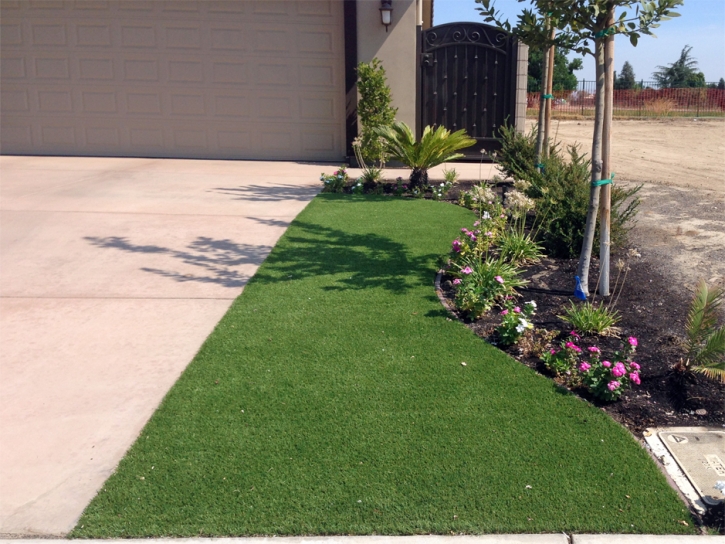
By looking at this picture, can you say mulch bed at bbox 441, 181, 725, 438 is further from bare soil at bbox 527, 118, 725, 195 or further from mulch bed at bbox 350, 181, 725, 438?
bare soil at bbox 527, 118, 725, 195

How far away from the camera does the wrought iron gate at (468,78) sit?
13016 mm

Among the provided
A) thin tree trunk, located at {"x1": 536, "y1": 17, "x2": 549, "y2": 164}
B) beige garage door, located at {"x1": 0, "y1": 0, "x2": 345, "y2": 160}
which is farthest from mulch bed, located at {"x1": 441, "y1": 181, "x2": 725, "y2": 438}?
beige garage door, located at {"x1": 0, "y1": 0, "x2": 345, "y2": 160}

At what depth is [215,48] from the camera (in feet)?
42.9

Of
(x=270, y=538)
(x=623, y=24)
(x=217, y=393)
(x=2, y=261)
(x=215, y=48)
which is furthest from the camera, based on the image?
(x=215, y=48)

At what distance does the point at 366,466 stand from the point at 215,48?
36.2 feet

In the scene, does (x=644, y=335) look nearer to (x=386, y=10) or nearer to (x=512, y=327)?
(x=512, y=327)

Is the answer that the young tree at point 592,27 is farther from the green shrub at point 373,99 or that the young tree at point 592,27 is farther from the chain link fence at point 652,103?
the chain link fence at point 652,103

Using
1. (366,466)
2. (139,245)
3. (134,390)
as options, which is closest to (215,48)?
(139,245)

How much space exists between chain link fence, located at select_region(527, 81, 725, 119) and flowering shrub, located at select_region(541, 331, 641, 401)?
27020 mm

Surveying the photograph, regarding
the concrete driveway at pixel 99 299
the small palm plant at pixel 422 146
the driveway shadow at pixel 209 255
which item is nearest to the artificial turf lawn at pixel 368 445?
the concrete driveway at pixel 99 299

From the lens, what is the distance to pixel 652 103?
104 feet

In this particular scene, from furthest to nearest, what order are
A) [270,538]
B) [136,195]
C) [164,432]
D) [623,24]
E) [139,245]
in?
[136,195] < [139,245] < [623,24] < [164,432] < [270,538]

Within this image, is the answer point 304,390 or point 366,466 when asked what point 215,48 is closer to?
point 304,390

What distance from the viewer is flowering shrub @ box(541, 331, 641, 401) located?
13.9ft
